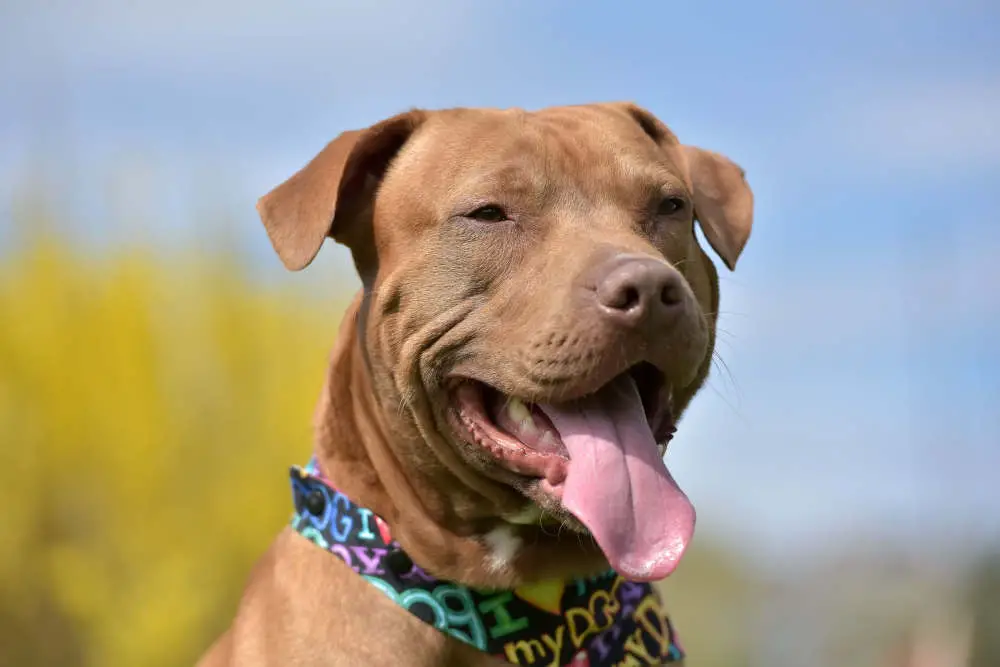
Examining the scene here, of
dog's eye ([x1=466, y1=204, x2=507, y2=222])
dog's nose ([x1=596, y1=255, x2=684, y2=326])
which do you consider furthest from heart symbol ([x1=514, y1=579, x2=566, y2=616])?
dog's eye ([x1=466, y1=204, x2=507, y2=222])

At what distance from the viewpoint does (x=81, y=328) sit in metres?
8.83

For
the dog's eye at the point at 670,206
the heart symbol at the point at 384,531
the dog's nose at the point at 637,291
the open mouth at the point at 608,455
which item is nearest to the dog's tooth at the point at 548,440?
the open mouth at the point at 608,455

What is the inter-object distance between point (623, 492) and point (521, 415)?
0.47m

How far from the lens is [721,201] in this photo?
14.5 feet

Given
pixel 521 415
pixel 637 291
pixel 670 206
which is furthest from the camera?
pixel 670 206

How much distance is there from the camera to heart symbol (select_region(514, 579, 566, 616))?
12.4 feet

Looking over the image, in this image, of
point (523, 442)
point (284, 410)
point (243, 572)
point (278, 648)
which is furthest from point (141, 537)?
point (523, 442)

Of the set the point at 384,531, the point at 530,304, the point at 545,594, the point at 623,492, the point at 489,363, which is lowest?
the point at 545,594

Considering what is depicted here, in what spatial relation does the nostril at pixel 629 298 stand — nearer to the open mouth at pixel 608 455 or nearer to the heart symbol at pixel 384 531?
the open mouth at pixel 608 455

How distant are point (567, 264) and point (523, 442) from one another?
1.99 feet

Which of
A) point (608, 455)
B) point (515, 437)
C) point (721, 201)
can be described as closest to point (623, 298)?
point (608, 455)

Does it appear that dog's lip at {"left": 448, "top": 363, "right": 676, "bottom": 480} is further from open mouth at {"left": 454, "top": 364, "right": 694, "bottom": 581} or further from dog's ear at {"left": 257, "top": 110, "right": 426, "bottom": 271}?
dog's ear at {"left": 257, "top": 110, "right": 426, "bottom": 271}

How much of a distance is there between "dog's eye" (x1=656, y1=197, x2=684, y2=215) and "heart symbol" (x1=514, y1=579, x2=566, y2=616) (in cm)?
138

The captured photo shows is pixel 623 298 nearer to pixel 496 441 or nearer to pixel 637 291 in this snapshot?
pixel 637 291
